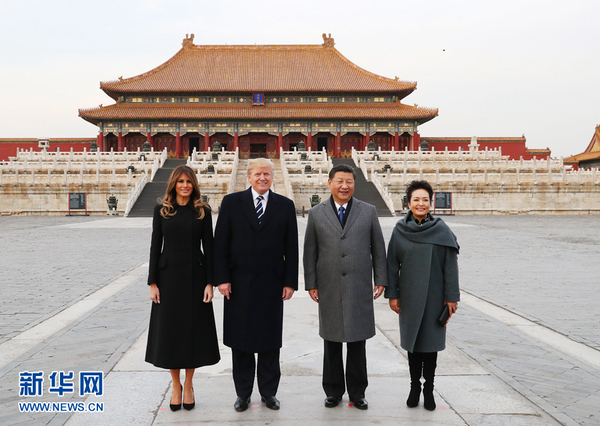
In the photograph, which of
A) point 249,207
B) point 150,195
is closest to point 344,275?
point 249,207

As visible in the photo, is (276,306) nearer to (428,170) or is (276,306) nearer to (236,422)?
(236,422)

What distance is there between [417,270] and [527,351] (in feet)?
6.22

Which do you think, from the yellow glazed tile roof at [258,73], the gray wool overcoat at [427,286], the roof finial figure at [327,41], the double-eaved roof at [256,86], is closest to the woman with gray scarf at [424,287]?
the gray wool overcoat at [427,286]

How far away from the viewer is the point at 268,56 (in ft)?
157

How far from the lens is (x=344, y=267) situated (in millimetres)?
3477

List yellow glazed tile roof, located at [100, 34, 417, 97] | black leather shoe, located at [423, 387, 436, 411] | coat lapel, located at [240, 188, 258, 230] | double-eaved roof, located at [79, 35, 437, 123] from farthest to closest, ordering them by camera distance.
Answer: yellow glazed tile roof, located at [100, 34, 417, 97] → double-eaved roof, located at [79, 35, 437, 123] → coat lapel, located at [240, 188, 258, 230] → black leather shoe, located at [423, 387, 436, 411]

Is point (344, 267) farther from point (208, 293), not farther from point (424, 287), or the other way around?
point (208, 293)

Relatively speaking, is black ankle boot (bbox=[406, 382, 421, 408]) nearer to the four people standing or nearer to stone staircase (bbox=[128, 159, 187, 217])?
the four people standing

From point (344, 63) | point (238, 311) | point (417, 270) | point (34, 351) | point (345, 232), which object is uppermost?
point (344, 63)

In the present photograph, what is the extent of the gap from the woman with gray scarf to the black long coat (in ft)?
2.52

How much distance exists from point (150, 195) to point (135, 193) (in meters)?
→ 0.84

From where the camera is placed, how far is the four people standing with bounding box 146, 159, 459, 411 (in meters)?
3.43

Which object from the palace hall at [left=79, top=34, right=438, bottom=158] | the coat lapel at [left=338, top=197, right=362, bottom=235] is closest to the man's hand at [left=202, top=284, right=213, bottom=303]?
the coat lapel at [left=338, top=197, right=362, bottom=235]

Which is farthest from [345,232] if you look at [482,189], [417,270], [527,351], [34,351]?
[482,189]
